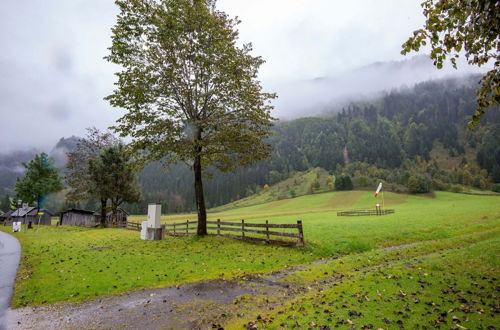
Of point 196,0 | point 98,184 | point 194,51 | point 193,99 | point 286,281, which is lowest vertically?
point 286,281

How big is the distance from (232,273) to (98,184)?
36.2 m

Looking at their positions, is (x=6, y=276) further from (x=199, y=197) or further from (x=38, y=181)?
(x=38, y=181)

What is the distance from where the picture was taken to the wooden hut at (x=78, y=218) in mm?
58094

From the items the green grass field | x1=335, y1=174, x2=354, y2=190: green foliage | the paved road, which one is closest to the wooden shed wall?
the paved road

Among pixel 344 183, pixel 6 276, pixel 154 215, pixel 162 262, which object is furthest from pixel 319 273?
pixel 344 183

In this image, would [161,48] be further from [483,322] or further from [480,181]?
[480,181]

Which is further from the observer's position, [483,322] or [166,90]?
[166,90]

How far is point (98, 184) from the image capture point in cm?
4022

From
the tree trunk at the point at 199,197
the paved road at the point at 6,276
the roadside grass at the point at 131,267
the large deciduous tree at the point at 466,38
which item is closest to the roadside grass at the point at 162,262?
the roadside grass at the point at 131,267

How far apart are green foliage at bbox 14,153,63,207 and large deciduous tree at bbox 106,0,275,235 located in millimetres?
49339

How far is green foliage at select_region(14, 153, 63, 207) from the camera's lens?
Result: 55.8 metres

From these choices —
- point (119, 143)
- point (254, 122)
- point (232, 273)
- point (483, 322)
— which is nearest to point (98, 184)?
point (119, 143)

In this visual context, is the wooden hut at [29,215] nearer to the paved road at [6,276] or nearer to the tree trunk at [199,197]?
the paved road at [6,276]

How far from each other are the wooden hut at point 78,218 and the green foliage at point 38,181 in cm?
614
